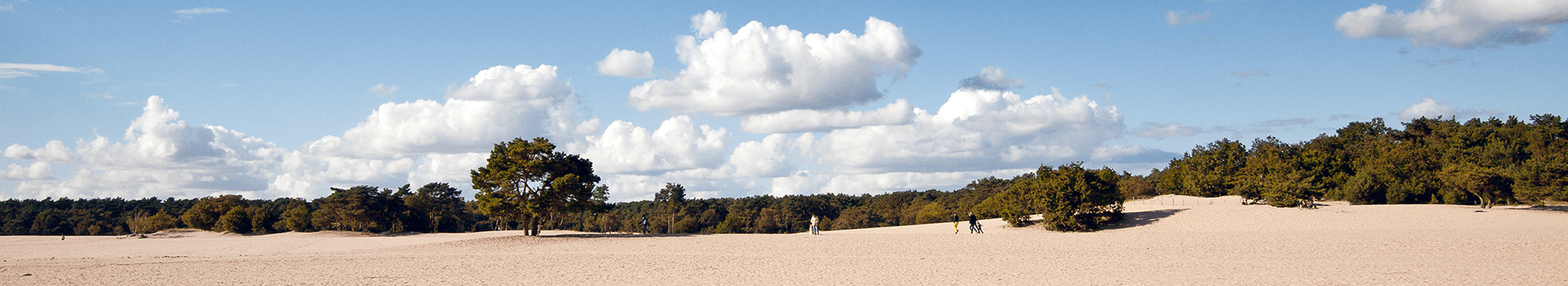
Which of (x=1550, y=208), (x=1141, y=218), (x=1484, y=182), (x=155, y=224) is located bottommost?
(x=1550, y=208)

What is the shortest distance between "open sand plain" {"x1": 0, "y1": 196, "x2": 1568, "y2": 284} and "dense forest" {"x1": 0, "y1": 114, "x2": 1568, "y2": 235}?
1.84 m

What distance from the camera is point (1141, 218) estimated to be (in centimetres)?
3825

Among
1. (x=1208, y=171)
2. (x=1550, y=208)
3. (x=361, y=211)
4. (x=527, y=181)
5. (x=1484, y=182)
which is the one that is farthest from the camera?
(x=1208, y=171)

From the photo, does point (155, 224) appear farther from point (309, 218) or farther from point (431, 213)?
point (431, 213)

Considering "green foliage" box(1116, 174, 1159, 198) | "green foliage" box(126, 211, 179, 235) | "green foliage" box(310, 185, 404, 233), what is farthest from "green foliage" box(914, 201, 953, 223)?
"green foliage" box(126, 211, 179, 235)

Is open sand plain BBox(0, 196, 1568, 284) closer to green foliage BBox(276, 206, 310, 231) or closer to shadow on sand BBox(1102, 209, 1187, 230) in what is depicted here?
shadow on sand BBox(1102, 209, 1187, 230)

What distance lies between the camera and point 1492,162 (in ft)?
154

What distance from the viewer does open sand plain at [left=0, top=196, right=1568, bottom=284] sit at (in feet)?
59.9

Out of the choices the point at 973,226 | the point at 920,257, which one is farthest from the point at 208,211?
the point at 920,257

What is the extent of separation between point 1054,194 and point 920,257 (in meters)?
13.7

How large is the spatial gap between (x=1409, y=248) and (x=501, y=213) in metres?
29.6

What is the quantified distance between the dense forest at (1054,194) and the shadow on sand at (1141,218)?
556 millimetres

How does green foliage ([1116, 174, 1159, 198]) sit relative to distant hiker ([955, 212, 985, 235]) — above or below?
above

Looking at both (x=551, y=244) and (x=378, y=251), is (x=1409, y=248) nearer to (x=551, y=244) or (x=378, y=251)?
(x=551, y=244)
